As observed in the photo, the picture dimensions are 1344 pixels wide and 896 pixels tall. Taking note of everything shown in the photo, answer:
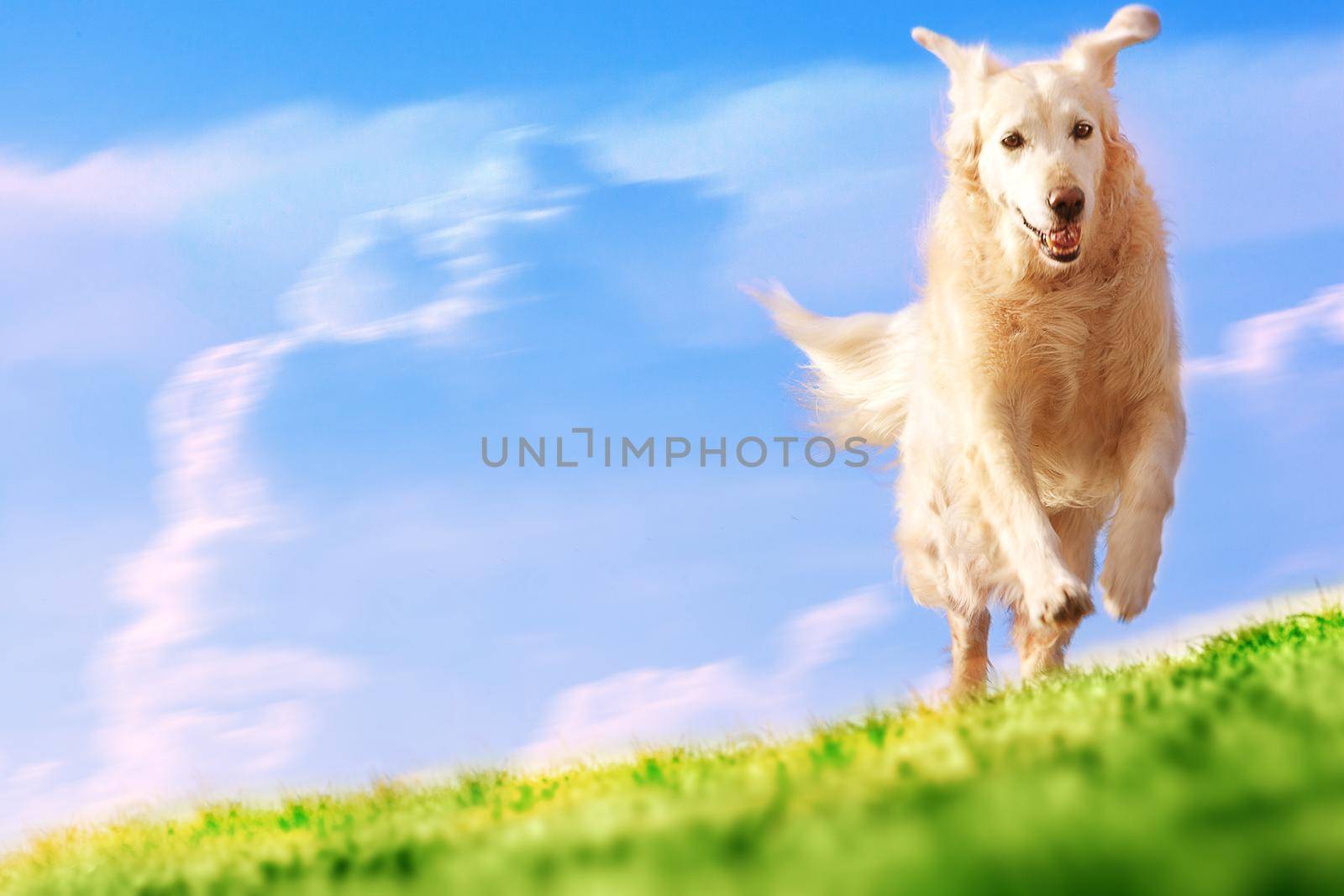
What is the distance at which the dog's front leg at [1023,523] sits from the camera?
17.0 ft

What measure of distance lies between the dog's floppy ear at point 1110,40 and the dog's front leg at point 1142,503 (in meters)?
1.64

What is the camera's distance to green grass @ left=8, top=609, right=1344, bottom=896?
1.83m

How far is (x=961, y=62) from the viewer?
20.3 ft

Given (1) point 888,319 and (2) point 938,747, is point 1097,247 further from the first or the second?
(2) point 938,747

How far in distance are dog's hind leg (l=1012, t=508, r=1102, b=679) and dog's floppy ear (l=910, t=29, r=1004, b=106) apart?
7.67ft

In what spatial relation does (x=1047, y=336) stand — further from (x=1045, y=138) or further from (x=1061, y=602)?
(x=1061, y=602)

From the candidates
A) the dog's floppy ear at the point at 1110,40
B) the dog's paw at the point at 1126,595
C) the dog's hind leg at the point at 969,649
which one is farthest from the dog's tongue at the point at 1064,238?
the dog's hind leg at the point at 969,649

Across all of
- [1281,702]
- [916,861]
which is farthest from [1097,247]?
[916,861]

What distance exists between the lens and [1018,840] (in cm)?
191

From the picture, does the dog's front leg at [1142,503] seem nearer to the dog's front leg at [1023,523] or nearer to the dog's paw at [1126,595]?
the dog's paw at [1126,595]

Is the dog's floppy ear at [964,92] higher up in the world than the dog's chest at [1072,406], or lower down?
higher up

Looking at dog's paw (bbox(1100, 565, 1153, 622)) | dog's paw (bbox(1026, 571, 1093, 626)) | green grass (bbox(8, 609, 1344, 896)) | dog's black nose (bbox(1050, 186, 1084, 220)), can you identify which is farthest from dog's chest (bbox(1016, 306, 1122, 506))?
green grass (bbox(8, 609, 1344, 896))

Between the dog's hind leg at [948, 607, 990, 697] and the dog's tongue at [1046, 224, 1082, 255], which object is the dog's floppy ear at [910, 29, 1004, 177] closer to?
the dog's tongue at [1046, 224, 1082, 255]

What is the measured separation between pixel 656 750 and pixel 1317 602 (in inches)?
154
